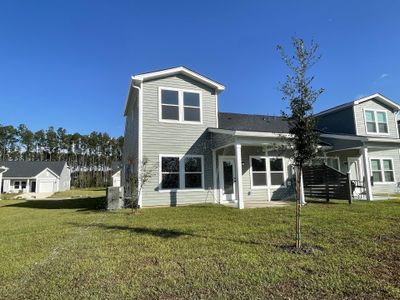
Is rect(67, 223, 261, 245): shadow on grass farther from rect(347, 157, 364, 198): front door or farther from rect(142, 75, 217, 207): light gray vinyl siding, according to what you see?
rect(347, 157, 364, 198): front door

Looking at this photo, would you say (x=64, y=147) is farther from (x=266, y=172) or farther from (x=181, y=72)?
(x=266, y=172)

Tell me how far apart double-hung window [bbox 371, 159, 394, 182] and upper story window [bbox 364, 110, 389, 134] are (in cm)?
208

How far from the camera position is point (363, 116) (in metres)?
18.0

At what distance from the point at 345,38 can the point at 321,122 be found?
8.32m

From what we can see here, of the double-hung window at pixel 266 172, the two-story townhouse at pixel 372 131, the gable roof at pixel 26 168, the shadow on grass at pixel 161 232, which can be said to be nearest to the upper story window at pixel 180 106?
the double-hung window at pixel 266 172

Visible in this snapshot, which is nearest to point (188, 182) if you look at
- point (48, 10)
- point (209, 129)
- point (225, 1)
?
point (209, 129)

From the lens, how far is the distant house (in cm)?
3891

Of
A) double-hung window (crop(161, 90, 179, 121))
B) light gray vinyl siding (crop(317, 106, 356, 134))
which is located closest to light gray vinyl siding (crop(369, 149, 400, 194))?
light gray vinyl siding (crop(317, 106, 356, 134))

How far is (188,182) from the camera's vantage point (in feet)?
42.2

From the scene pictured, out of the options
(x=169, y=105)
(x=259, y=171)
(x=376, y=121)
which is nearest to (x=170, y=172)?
(x=169, y=105)

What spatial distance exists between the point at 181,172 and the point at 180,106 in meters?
3.28

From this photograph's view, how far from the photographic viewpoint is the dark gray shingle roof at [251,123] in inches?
587

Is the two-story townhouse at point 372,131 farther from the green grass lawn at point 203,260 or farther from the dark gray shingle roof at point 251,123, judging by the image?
the green grass lawn at point 203,260

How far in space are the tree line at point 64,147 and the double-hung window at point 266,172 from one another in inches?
2248
